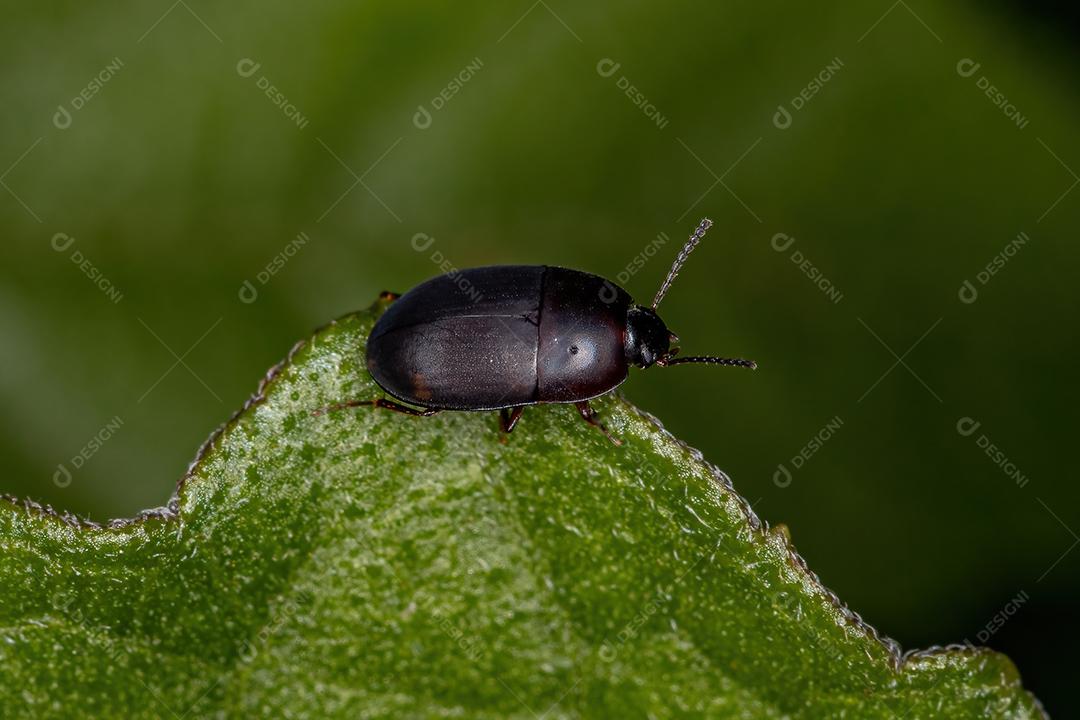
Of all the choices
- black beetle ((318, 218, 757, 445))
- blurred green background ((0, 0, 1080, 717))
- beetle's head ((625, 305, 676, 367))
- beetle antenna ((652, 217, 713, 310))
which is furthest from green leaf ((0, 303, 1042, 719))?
blurred green background ((0, 0, 1080, 717))

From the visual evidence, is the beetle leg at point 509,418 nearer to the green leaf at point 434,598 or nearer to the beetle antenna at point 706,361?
the green leaf at point 434,598

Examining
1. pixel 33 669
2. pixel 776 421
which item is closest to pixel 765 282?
pixel 776 421

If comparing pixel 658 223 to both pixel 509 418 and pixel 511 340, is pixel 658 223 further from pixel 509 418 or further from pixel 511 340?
pixel 509 418

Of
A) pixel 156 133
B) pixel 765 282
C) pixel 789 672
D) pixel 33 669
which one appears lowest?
pixel 33 669

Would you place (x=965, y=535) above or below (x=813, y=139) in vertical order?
below

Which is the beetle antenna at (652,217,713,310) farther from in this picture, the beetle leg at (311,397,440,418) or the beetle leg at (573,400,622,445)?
the beetle leg at (311,397,440,418)

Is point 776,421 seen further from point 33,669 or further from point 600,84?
point 33,669

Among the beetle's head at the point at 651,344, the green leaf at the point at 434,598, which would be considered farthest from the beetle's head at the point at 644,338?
the green leaf at the point at 434,598

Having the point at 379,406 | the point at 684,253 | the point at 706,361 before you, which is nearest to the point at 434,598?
the point at 379,406
